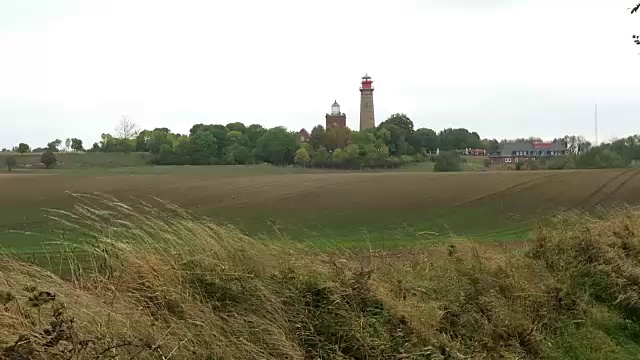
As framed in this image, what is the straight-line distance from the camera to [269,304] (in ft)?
15.9

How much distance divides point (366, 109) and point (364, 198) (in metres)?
113

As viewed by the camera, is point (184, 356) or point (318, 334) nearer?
point (184, 356)

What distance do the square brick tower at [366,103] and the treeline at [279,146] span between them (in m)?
33.7

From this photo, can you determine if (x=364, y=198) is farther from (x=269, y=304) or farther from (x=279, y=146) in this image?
(x=279, y=146)

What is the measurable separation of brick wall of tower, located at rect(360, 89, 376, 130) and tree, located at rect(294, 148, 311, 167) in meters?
59.9

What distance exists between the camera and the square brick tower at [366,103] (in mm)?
147125

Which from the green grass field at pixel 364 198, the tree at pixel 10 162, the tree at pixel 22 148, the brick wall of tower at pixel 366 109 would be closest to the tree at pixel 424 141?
the brick wall of tower at pixel 366 109

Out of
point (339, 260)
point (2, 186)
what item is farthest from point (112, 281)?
point (2, 186)

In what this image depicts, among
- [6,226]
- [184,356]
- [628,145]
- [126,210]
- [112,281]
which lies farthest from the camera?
[628,145]

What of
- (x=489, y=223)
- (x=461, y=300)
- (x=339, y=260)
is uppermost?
(x=339, y=260)

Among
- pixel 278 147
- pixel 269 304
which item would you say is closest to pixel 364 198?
pixel 269 304

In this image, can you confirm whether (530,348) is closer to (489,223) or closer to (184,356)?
(184,356)

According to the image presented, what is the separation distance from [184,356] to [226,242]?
5.51 feet

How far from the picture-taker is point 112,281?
474 cm
